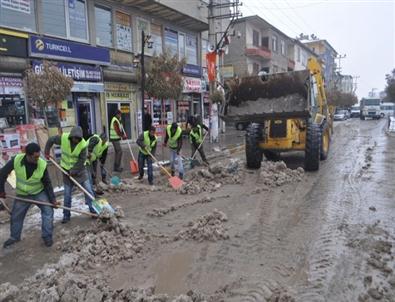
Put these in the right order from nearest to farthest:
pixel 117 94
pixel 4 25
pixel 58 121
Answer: pixel 4 25 < pixel 58 121 < pixel 117 94

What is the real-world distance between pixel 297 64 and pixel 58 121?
148ft

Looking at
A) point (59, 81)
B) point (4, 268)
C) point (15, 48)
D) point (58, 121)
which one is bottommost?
point (4, 268)

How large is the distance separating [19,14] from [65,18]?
2.12m

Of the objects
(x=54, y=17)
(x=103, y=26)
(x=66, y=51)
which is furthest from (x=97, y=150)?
(x=103, y=26)

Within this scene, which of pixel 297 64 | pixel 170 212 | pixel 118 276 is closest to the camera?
pixel 118 276

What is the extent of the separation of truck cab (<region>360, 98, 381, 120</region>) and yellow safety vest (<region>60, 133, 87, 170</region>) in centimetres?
4781

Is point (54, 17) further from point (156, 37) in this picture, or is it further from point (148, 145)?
point (148, 145)

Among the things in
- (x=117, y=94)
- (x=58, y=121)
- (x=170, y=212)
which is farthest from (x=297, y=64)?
(x=170, y=212)

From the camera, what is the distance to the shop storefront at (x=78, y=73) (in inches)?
572

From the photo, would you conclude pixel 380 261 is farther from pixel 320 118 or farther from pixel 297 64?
pixel 297 64

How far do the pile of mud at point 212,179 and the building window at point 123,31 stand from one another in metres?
10.0

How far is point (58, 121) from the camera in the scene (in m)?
15.3

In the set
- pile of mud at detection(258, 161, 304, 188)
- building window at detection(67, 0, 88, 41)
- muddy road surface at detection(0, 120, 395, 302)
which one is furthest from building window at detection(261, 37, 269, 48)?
muddy road surface at detection(0, 120, 395, 302)

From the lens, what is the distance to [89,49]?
A: 16484mm
